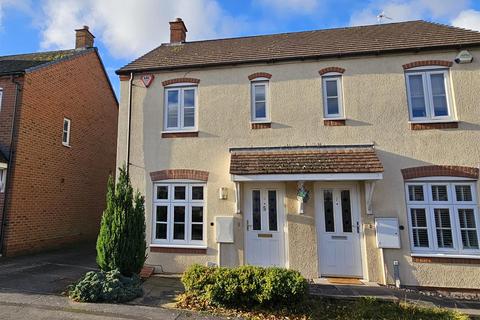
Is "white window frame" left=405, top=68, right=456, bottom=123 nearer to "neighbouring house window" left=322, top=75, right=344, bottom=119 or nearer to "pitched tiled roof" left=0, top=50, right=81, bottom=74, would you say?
"neighbouring house window" left=322, top=75, right=344, bottom=119

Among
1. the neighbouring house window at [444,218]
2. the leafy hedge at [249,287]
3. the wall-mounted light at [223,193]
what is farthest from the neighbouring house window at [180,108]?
the neighbouring house window at [444,218]

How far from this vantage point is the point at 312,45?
9.82 m

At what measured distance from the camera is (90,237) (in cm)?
1457

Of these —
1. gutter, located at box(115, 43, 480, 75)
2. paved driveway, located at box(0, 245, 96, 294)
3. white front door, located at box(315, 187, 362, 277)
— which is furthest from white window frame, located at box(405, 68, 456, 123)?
paved driveway, located at box(0, 245, 96, 294)

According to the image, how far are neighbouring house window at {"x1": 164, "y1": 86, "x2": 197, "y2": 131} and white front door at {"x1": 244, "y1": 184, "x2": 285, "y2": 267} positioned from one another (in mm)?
2830

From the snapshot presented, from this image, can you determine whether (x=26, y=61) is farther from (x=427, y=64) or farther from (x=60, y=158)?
(x=427, y=64)

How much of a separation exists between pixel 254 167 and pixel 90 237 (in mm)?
10383

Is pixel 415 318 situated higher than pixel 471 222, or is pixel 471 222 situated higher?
pixel 471 222

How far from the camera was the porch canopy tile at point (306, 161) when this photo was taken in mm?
7867

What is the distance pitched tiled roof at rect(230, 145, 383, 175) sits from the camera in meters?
7.90

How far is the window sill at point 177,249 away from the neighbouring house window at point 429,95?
702 centimetres

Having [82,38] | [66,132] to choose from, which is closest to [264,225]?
[66,132]

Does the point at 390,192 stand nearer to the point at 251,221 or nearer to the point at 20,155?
the point at 251,221

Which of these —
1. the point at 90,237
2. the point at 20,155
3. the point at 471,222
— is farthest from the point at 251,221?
the point at 90,237
